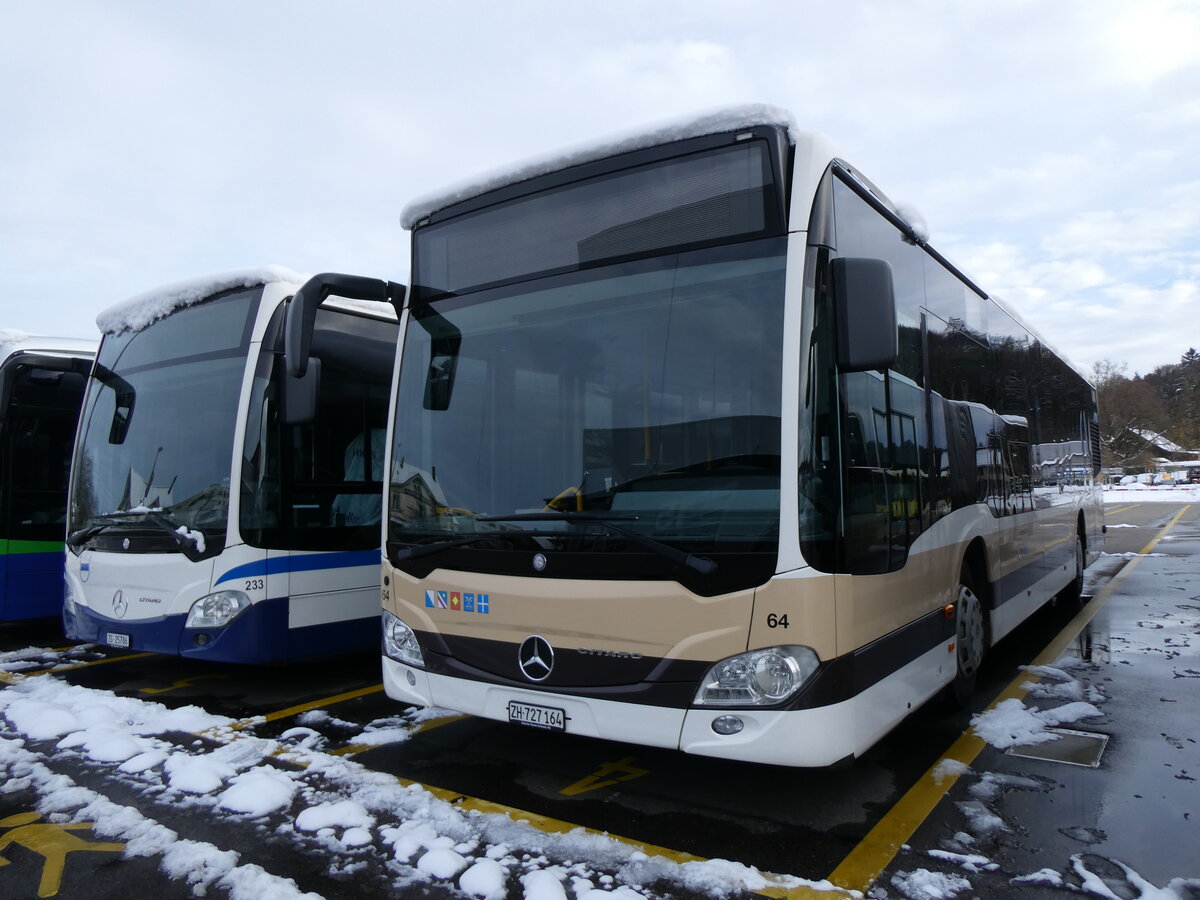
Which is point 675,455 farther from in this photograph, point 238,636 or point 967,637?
point 238,636

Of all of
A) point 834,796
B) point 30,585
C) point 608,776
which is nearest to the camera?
point 834,796

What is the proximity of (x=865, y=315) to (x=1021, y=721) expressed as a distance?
3194 mm

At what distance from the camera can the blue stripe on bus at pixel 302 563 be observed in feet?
19.4

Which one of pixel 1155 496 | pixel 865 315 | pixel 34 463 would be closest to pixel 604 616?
pixel 865 315

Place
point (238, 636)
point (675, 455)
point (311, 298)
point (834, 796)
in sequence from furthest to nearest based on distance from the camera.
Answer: point (238, 636)
point (311, 298)
point (834, 796)
point (675, 455)

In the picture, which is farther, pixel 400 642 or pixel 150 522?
pixel 150 522

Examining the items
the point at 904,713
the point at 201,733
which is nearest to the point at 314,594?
the point at 201,733

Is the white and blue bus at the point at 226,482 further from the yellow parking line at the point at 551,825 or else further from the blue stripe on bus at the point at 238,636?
the yellow parking line at the point at 551,825

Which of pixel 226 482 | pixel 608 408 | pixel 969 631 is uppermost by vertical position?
pixel 608 408

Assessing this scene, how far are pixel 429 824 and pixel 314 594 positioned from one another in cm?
290

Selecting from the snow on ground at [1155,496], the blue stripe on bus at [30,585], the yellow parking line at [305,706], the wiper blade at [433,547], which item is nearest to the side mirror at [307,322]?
the wiper blade at [433,547]

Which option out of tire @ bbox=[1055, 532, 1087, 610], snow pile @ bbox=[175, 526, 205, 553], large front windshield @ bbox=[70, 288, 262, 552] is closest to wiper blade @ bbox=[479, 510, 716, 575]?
snow pile @ bbox=[175, 526, 205, 553]

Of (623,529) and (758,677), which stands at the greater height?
(623,529)

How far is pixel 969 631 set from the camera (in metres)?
5.45
